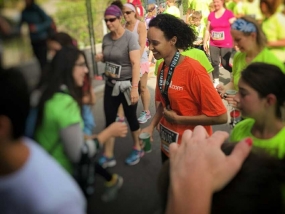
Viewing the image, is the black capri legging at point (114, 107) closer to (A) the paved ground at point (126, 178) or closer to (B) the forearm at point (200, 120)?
(A) the paved ground at point (126, 178)

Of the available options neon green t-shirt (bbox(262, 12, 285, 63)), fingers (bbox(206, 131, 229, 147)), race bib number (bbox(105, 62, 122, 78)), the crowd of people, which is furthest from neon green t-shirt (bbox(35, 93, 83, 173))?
neon green t-shirt (bbox(262, 12, 285, 63))

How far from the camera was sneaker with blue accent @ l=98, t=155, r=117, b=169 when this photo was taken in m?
0.61

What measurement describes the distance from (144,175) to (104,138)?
20 centimetres

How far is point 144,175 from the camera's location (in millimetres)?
750

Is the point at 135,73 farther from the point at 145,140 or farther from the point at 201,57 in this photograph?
the point at 201,57

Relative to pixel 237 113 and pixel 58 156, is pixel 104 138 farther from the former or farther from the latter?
pixel 237 113

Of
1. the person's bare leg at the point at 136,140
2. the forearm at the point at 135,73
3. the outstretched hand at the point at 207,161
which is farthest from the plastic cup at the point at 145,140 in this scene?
the outstretched hand at the point at 207,161

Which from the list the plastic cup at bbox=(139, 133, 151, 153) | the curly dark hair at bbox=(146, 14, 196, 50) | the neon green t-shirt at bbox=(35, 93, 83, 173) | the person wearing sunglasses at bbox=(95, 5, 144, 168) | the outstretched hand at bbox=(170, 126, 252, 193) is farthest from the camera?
the curly dark hair at bbox=(146, 14, 196, 50)

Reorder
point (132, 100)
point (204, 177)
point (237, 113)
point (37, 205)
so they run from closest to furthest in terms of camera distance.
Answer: point (204, 177)
point (37, 205)
point (132, 100)
point (237, 113)

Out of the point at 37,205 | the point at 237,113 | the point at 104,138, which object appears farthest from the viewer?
the point at 237,113

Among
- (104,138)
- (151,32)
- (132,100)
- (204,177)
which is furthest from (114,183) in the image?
(151,32)

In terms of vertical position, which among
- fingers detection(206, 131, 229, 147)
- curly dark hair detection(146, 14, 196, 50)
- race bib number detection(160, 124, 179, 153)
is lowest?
race bib number detection(160, 124, 179, 153)

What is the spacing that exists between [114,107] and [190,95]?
0.32 m

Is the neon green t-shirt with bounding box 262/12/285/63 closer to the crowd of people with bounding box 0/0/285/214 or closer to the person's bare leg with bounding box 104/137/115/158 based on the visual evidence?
the crowd of people with bounding box 0/0/285/214
